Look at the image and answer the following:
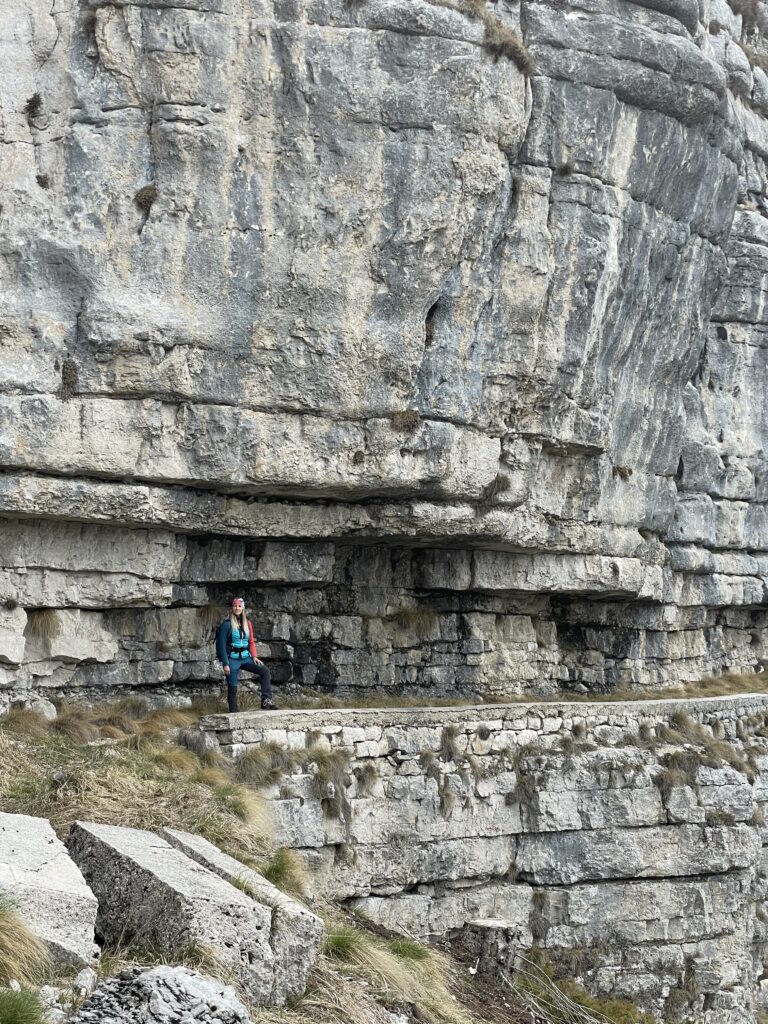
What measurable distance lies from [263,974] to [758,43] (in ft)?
76.1

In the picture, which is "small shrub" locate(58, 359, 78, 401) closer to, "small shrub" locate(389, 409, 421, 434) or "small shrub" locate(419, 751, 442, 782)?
"small shrub" locate(389, 409, 421, 434)

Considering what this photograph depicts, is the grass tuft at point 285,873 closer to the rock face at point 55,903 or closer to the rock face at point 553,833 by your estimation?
the rock face at point 553,833

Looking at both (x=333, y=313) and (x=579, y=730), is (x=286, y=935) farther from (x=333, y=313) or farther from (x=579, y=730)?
(x=579, y=730)

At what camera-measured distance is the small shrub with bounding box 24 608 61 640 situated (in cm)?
1598

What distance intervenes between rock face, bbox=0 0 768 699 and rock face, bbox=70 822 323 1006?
6605 millimetres

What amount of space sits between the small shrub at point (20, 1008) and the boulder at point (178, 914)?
5.49 feet

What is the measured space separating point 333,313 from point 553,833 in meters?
6.93

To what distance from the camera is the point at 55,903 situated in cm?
792

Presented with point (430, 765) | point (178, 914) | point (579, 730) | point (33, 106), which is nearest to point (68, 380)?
point (33, 106)

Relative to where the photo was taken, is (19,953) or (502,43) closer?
(19,953)

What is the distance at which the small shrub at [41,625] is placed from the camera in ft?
52.4

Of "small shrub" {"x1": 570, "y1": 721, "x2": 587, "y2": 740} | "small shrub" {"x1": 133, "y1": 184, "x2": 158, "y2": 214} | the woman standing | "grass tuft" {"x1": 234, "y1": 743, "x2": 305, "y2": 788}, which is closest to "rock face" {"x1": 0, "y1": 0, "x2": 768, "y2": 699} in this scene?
"small shrub" {"x1": 133, "y1": 184, "x2": 158, "y2": 214}

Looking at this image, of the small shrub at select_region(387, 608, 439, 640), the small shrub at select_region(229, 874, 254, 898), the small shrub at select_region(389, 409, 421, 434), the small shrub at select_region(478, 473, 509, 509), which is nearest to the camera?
the small shrub at select_region(229, 874, 254, 898)

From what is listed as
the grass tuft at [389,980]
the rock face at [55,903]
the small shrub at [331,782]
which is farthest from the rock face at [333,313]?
the rock face at [55,903]
